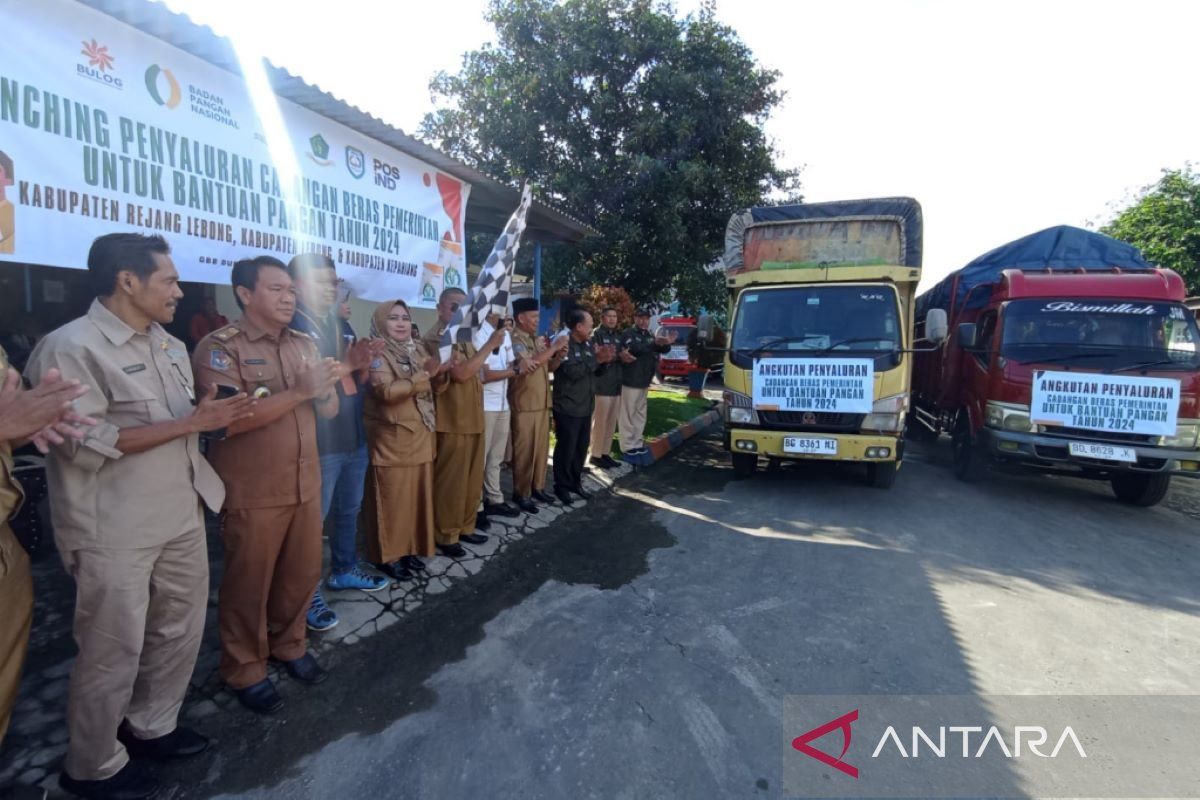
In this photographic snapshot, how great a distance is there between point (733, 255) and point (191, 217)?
5.64m

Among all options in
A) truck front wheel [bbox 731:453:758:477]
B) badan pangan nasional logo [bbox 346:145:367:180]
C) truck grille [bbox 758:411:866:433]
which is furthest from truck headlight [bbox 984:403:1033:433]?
badan pangan nasional logo [bbox 346:145:367:180]

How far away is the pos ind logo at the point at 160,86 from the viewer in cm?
310

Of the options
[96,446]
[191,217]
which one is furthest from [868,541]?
[191,217]

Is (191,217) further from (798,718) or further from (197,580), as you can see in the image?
(798,718)

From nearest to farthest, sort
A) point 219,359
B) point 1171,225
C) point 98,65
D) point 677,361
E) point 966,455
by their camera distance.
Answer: point 219,359 < point 98,65 < point 966,455 < point 1171,225 < point 677,361

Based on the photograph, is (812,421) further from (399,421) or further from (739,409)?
(399,421)

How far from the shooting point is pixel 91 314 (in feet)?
6.40

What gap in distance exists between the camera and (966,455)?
674 cm

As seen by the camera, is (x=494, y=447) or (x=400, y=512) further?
(x=494, y=447)

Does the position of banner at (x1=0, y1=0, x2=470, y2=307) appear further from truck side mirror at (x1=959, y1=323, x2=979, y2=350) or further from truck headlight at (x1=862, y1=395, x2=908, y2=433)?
truck side mirror at (x1=959, y1=323, x2=979, y2=350)

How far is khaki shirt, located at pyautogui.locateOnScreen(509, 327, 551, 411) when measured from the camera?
197 inches

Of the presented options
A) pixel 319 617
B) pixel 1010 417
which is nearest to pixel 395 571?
pixel 319 617

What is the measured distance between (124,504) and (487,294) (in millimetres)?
2168

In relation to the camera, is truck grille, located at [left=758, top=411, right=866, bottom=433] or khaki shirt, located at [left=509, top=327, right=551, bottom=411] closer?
khaki shirt, located at [left=509, top=327, right=551, bottom=411]
